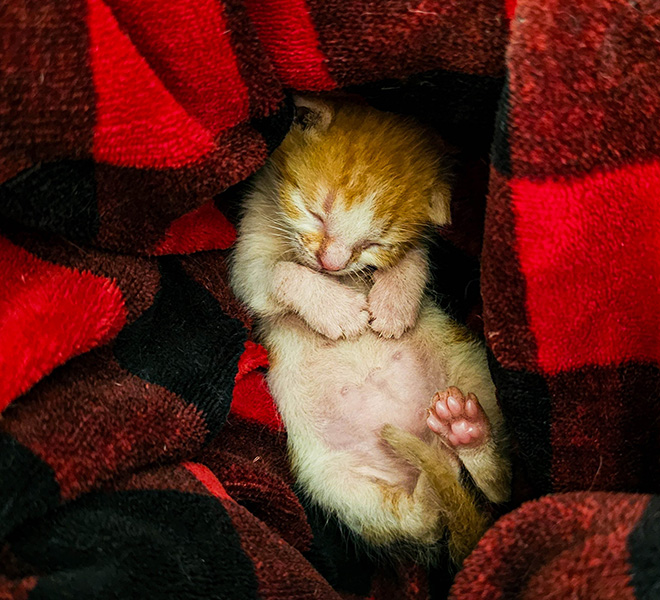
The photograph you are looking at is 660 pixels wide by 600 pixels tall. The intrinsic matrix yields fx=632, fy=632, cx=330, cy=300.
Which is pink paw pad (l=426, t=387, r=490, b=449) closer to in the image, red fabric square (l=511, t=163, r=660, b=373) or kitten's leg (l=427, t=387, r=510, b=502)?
kitten's leg (l=427, t=387, r=510, b=502)

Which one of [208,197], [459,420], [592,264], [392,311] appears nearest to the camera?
[592,264]

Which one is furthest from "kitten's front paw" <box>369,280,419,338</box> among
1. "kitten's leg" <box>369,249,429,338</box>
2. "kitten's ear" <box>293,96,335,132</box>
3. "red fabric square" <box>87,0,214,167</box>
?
"red fabric square" <box>87,0,214,167</box>

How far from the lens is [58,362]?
0.80 metres

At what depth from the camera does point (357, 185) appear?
1.10 metres

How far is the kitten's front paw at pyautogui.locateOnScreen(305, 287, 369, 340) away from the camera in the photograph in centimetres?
116

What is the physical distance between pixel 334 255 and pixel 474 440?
0.39 metres

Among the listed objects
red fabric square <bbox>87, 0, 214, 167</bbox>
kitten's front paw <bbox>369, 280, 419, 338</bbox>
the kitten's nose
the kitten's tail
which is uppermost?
red fabric square <bbox>87, 0, 214, 167</bbox>

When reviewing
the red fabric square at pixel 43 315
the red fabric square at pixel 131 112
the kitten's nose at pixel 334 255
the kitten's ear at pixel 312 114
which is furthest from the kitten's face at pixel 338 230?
the red fabric square at pixel 43 315

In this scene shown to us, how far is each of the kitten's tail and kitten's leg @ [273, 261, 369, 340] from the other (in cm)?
23

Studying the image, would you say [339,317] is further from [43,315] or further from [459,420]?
[43,315]

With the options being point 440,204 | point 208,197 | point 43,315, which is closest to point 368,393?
point 440,204

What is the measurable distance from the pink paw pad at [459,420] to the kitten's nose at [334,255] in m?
0.29

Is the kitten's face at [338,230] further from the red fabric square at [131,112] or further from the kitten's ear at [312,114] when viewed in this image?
the red fabric square at [131,112]

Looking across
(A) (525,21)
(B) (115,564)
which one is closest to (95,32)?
(A) (525,21)
